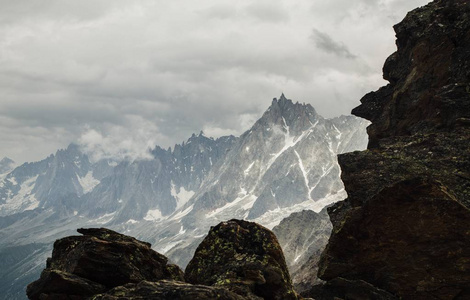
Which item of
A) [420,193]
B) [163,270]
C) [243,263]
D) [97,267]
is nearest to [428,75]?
[420,193]

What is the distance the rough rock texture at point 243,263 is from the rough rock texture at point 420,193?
12.7 feet

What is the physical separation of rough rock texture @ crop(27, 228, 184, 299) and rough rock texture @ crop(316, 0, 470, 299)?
29.0ft

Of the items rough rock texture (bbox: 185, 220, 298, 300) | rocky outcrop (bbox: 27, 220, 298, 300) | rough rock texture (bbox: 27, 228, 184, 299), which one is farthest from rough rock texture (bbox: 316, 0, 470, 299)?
rough rock texture (bbox: 27, 228, 184, 299)

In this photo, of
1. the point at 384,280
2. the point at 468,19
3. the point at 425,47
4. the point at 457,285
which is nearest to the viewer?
the point at 457,285

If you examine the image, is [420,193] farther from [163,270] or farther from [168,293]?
[163,270]

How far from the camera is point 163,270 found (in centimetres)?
1948

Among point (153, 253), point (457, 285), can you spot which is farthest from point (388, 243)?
point (153, 253)

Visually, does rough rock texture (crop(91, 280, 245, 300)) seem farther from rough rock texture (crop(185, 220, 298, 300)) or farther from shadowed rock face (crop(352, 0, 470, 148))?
shadowed rock face (crop(352, 0, 470, 148))

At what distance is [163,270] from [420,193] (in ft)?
43.7

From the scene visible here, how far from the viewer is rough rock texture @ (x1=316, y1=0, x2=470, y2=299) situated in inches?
741

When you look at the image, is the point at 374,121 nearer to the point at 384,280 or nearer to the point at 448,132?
the point at 448,132

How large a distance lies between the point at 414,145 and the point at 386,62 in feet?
42.4

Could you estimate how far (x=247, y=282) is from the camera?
1698 cm

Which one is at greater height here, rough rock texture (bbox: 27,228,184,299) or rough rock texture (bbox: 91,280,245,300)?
rough rock texture (bbox: 27,228,184,299)
